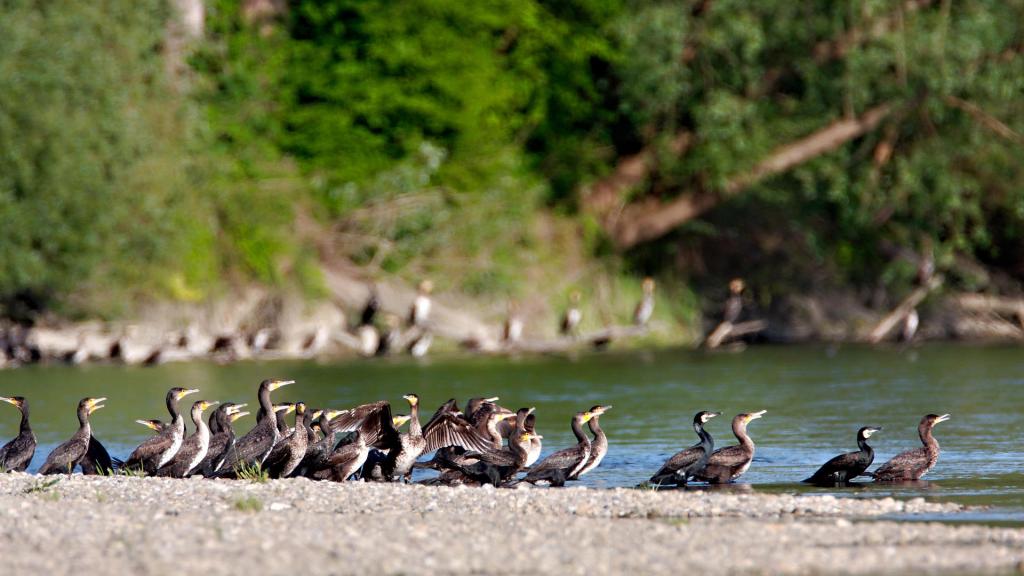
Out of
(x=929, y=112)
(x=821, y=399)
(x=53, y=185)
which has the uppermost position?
(x=929, y=112)

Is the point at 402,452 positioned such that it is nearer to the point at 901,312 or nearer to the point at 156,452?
the point at 156,452

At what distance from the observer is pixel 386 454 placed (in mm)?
Result: 16766

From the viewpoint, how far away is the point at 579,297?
132 ft

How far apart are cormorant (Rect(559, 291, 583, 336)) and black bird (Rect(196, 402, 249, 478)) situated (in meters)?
20.5

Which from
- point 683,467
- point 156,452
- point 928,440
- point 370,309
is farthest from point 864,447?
point 370,309

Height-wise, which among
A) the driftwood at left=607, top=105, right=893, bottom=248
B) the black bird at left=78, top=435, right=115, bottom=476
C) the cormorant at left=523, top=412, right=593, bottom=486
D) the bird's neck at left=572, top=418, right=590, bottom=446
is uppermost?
the driftwood at left=607, top=105, right=893, bottom=248

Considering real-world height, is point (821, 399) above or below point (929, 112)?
below

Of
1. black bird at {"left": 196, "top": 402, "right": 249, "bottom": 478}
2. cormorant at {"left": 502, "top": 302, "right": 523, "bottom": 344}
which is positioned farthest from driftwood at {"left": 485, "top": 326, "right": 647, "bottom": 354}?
black bird at {"left": 196, "top": 402, "right": 249, "bottom": 478}

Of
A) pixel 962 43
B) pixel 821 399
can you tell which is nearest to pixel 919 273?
pixel 962 43

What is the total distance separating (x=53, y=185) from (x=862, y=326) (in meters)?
19.8

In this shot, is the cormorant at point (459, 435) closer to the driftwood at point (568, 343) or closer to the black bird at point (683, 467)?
the black bird at point (683, 467)

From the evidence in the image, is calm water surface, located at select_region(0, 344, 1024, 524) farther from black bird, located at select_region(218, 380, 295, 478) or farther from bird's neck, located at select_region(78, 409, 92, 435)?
black bird, located at select_region(218, 380, 295, 478)

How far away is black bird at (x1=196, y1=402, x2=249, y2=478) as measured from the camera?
645 inches

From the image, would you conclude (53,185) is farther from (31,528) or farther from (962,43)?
(31,528)
